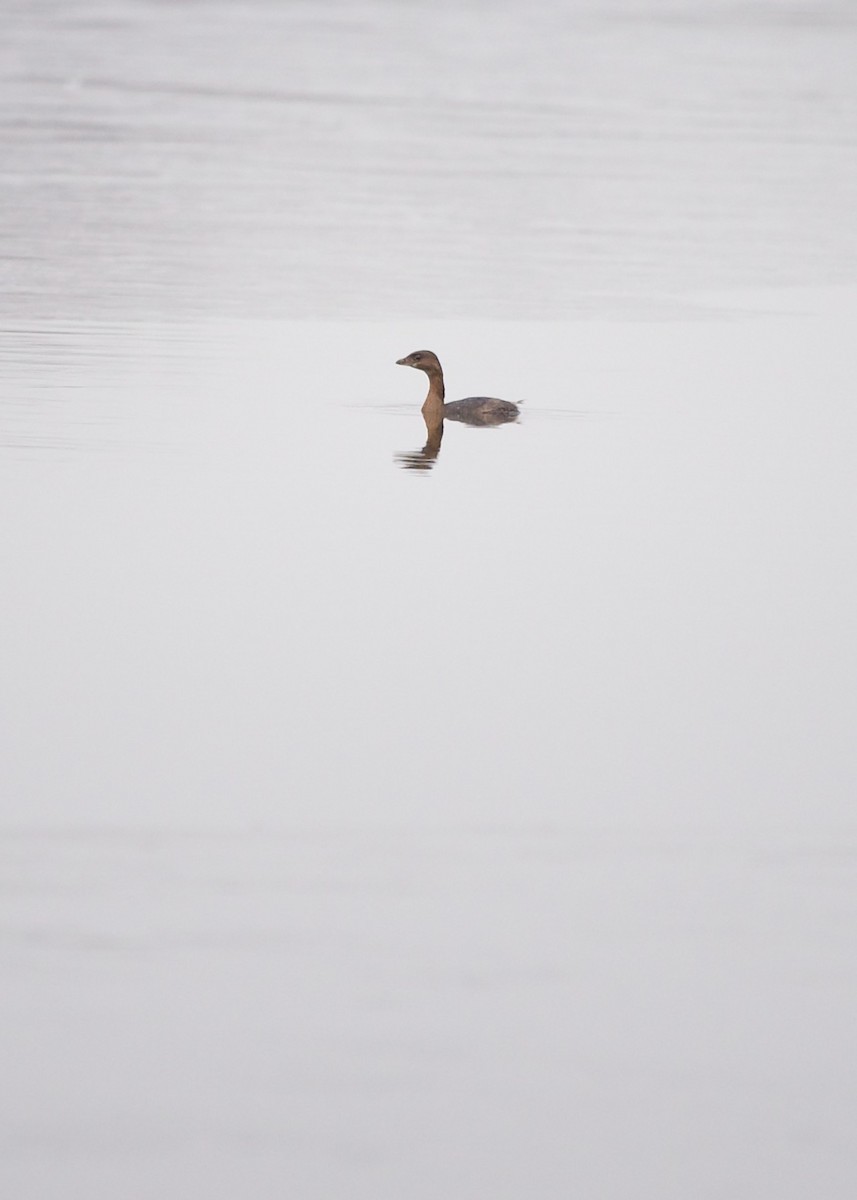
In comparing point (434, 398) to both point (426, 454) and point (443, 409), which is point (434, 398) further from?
point (426, 454)

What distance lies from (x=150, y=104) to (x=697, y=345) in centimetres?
1544

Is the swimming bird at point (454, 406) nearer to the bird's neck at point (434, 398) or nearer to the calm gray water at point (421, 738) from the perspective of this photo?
the bird's neck at point (434, 398)

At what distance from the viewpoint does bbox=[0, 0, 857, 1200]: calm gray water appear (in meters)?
4.15

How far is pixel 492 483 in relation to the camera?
9641 mm

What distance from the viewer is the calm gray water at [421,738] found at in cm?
415

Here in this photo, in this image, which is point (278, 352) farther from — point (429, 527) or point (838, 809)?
point (838, 809)

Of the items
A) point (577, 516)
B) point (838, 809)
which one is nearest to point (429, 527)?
point (577, 516)

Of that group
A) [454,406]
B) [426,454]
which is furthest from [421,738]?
[454,406]

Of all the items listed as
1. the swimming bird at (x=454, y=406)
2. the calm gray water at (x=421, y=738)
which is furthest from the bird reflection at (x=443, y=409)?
the calm gray water at (x=421, y=738)

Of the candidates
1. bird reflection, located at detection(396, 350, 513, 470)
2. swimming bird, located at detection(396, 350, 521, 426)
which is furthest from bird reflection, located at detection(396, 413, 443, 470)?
swimming bird, located at detection(396, 350, 521, 426)

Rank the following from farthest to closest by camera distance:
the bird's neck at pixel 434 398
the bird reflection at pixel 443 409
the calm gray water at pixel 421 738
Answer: the bird's neck at pixel 434 398 → the bird reflection at pixel 443 409 → the calm gray water at pixel 421 738

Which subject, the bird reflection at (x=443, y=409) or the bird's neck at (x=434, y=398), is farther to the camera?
the bird's neck at (x=434, y=398)

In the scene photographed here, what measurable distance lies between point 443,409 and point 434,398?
96 millimetres

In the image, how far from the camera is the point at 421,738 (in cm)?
607
